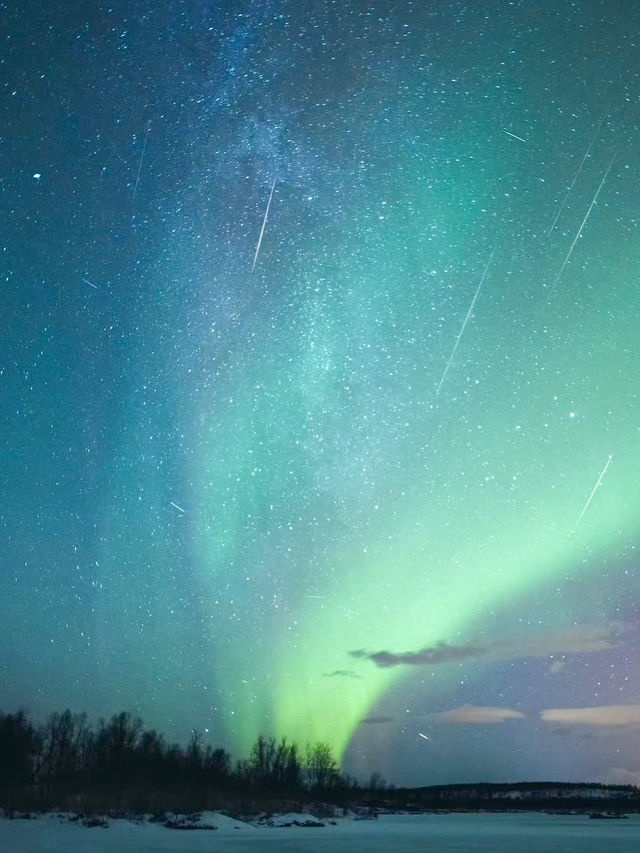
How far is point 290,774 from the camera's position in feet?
363

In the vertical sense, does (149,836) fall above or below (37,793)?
below

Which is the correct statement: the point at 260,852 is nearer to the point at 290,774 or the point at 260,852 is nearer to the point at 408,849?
the point at 408,849

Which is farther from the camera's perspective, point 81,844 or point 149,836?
point 149,836

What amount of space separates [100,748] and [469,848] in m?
53.6

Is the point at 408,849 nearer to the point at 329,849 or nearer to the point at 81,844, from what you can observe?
the point at 329,849

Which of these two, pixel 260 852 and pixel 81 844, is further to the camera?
pixel 260 852

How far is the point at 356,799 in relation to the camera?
140375 millimetres

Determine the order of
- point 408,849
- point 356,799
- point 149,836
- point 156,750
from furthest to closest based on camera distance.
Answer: point 356,799 → point 156,750 → point 149,836 → point 408,849

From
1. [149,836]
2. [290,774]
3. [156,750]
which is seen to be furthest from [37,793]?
[290,774]

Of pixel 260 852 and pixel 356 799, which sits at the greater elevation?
pixel 356 799

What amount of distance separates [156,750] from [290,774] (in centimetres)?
2839

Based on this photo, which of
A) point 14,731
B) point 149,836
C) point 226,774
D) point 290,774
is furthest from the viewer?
point 290,774

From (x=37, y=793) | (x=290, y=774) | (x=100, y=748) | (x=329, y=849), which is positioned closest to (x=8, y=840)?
(x=329, y=849)

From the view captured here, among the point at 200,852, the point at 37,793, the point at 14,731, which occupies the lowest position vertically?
the point at 200,852
